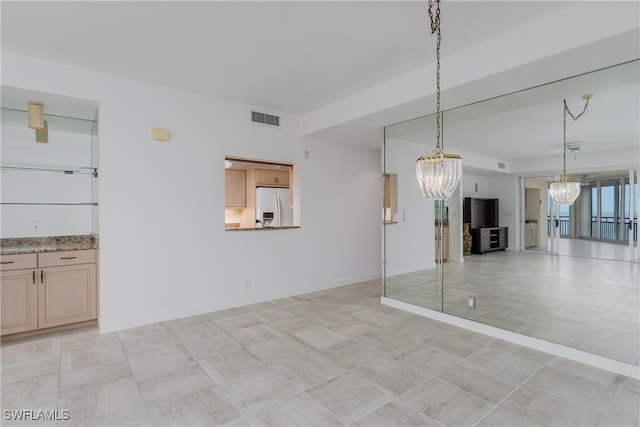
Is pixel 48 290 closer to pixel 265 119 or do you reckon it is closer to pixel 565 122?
pixel 265 119

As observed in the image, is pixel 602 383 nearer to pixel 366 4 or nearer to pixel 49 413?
pixel 366 4

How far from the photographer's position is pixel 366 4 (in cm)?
243

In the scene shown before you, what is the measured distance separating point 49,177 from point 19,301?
5.47 ft

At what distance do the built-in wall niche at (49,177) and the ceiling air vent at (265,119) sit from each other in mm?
1936

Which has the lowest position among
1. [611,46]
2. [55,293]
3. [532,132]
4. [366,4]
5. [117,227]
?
[55,293]

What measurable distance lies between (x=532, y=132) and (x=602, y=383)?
2.43 m

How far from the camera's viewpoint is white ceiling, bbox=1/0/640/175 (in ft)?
8.20

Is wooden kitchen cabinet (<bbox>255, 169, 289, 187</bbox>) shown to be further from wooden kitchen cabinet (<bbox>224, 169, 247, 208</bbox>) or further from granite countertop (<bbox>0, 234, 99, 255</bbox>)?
granite countertop (<bbox>0, 234, 99, 255</bbox>)

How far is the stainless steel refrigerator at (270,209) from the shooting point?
664cm

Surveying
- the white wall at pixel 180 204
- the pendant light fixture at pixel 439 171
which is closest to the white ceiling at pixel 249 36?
the white wall at pixel 180 204

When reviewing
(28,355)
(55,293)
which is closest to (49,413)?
(28,355)

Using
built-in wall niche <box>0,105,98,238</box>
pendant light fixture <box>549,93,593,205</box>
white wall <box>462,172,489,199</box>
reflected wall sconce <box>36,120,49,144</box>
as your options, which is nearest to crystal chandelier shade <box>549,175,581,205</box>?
pendant light fixture <box>549,93,593,205</box>

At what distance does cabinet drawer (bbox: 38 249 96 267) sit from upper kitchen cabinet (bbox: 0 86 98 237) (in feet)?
2.32

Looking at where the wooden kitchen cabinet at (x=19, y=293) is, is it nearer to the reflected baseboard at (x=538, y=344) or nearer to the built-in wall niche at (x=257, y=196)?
the built-in wall niche at (x=257, y=196)
